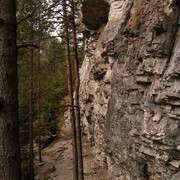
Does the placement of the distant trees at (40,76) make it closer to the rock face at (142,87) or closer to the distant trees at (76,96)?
the distant trees at (76,96)

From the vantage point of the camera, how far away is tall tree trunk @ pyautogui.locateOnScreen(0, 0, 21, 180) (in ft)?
10.5

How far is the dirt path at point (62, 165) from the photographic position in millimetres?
16866

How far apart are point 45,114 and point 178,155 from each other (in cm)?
1650

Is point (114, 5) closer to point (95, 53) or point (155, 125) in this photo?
point (95, 53)

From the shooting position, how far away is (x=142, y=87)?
1118cm

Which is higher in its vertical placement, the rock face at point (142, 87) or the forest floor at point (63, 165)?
the rock face at point (142, 87)

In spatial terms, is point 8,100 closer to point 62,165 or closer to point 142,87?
point 142,87

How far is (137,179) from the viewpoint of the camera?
11844 millimetres

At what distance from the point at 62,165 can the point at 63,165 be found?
84 millimetres

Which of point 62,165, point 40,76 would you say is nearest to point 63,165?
point 62,165

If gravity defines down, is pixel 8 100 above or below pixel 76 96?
above

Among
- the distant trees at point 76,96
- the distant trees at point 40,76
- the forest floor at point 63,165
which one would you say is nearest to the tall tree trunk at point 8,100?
the distant trees at point 40,76

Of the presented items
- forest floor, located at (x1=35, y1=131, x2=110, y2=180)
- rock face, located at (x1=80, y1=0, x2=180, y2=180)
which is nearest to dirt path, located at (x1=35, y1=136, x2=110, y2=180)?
forest floor, located at (x1=35, y1=131, x2=110, y2=180)

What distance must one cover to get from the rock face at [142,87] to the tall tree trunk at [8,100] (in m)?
6.64
